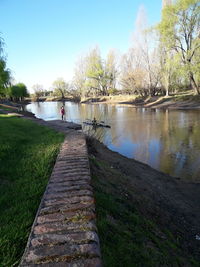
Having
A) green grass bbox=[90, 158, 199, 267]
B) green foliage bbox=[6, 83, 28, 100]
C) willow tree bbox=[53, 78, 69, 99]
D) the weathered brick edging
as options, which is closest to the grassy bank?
green grass bbox=[90, 158, 199, 267]

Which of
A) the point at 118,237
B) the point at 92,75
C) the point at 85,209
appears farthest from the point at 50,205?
the point at 92,75

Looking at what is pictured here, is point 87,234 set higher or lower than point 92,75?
lower

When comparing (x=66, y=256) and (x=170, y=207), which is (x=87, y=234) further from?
(x=170, y=207)

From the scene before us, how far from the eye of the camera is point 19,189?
120 inches

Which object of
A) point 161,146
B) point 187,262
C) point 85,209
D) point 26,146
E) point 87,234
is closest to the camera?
point 87,234

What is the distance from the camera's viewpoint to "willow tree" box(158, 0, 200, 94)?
2686 cm

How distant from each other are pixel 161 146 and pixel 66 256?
10694 mm

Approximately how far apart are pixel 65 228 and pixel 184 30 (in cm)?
3305

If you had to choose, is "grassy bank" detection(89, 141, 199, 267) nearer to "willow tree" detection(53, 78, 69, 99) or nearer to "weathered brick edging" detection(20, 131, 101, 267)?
"weathered brick edging" detection(20, 131, 101, 267)

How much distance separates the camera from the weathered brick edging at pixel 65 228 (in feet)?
5.09

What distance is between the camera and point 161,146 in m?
11.5

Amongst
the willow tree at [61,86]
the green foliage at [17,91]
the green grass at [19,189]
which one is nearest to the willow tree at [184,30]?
the green grass at [19,189]

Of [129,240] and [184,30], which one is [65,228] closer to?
[129,240]

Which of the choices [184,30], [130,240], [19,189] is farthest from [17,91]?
[130,240]
